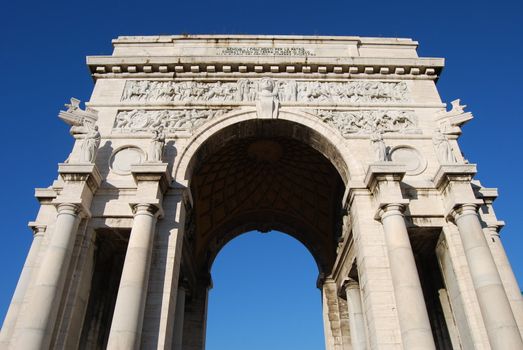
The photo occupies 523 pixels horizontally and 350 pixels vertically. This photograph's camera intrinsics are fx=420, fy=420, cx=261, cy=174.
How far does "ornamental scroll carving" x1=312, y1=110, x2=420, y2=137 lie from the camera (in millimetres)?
15203

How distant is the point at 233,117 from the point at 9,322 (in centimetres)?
946

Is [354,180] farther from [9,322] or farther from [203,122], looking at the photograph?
[9,322]

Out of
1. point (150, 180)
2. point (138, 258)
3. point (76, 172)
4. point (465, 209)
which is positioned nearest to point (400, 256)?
point (465, 209)

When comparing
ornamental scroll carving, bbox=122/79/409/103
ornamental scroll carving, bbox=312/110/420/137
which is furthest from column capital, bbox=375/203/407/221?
ornamental scroll carving, bbox=122/79/409/103

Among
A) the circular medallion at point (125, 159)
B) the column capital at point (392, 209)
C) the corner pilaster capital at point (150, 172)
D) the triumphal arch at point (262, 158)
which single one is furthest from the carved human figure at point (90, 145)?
the column capital at point (392, 209)

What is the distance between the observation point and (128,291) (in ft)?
35.8

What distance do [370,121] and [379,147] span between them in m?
1.91

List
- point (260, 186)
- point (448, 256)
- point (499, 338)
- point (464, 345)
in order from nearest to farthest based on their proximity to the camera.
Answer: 1. point (499, 338)
2. point (464, 345)
3. point (448, 256)
4. point (260, 186)

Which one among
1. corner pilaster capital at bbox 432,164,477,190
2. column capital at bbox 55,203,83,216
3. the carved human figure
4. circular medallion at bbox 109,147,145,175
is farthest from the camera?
circular medallion at bbox 109,147,145,175

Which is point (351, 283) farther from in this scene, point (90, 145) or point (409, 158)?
point (90, 145)

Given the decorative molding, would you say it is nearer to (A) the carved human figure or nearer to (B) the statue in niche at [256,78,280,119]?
(B) the statue in niche at [256,78,280,119]

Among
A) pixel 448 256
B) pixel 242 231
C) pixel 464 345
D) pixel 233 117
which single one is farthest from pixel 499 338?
pixel 242 231

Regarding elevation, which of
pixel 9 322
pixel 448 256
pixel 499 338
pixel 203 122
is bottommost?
pixel 499 338

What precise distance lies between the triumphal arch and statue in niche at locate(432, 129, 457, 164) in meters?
0.05
